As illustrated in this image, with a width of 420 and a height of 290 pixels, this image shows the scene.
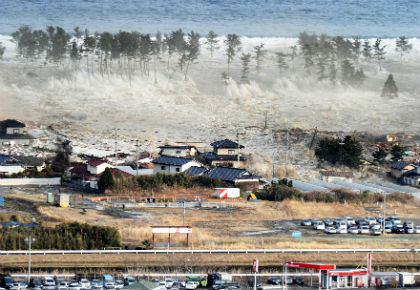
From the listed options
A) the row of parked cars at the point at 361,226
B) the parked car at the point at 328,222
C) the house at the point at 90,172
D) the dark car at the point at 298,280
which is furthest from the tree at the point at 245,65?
the dark car at the point at 298,280

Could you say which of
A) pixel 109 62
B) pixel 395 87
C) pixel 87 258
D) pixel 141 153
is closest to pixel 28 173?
pixel 141 153

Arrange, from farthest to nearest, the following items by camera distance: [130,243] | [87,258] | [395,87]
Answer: [395,87] < [130,243] < [87,258]

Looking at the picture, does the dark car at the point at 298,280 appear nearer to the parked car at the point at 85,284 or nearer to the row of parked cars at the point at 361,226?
the parked car at the point at 85,284

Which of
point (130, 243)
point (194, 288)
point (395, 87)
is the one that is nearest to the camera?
point (194, 288)

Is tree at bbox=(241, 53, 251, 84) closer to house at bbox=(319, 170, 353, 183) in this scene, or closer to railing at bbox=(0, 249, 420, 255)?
house at bbox=(319, 170, 353, 183)

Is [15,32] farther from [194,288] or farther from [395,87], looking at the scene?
[194,288]

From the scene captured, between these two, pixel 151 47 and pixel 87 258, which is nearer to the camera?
pixel 87 258

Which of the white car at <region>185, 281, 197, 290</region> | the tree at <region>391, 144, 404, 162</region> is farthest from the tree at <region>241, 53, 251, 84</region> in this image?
the white car at <region>185, 281, 197, 290</region>
